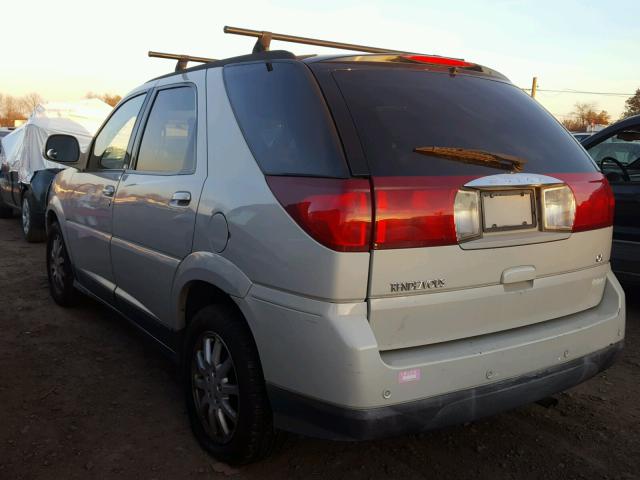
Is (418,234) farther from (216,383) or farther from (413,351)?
(216,383)

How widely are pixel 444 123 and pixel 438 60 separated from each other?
0.48 m

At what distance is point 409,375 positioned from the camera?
2.03 metres

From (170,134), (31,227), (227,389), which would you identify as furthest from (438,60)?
(31,227)

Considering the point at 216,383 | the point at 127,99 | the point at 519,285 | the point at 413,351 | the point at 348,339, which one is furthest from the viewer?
the point at 127,99

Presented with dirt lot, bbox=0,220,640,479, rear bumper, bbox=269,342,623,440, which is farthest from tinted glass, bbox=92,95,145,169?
rear bumper, bbox=269,342,623,440

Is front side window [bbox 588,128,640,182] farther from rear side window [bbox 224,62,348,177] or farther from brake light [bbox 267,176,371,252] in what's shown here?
brake light [bbox 267,176,371,252]

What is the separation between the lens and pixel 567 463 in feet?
8.77

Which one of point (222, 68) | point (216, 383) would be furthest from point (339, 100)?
point (216, 383)

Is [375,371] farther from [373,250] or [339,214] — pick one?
[339,214]

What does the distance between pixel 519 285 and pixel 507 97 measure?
37.0 inches

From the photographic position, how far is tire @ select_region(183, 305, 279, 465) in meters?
2.37

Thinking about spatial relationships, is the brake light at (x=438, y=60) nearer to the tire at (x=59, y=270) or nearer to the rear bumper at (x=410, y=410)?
the rear bumper at (x=410, y=410)

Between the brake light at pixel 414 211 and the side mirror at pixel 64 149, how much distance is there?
3.20 meters

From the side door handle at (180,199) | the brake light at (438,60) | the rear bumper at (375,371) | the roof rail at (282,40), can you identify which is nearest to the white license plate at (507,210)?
the rear bumper at (375,371)
